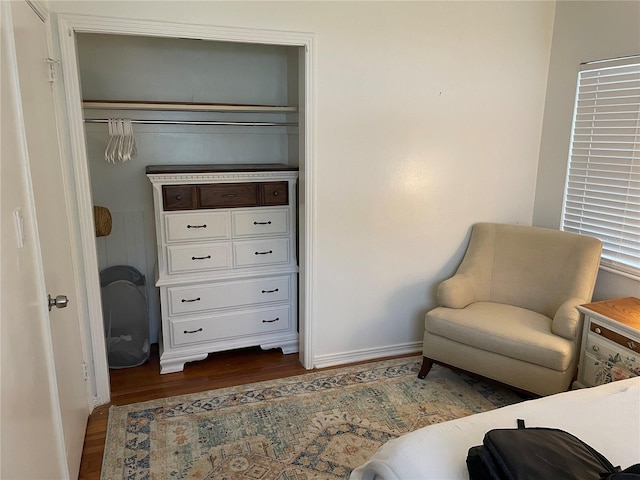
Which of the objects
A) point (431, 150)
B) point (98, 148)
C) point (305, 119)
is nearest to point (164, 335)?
point (98, 148)

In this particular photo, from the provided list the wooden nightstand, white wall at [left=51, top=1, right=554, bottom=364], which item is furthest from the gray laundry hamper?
→ the wooden nightstand

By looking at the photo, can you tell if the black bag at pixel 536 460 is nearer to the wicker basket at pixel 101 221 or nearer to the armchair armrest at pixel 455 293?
the armchair armrest at pixel 455 293

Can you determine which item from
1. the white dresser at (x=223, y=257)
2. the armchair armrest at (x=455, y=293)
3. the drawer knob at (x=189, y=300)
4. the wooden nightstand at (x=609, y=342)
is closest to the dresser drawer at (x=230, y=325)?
the white dresser at (x=223, y=257)

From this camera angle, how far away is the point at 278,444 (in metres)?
2.36

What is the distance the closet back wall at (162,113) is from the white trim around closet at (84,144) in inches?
24.2

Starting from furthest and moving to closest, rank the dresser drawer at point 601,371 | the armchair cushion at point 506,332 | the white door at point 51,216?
1. the armchair cushion at point 506,332
2. the dresser drawer at point 601,371
3. the white door at point 51,216

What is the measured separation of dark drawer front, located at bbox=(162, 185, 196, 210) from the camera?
2.85 m

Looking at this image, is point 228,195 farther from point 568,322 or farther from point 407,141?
point 568,322

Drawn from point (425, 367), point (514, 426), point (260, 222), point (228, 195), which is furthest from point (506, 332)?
point (228, 195)

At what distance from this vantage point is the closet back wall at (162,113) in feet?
10.3

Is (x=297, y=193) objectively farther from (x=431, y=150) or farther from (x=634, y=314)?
(x=634, y=314)

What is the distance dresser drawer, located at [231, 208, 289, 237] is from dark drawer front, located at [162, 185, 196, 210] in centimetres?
28

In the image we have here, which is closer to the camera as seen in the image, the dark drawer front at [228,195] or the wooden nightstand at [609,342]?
the wooden nightstand at [609,342]

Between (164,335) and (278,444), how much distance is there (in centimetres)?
112
